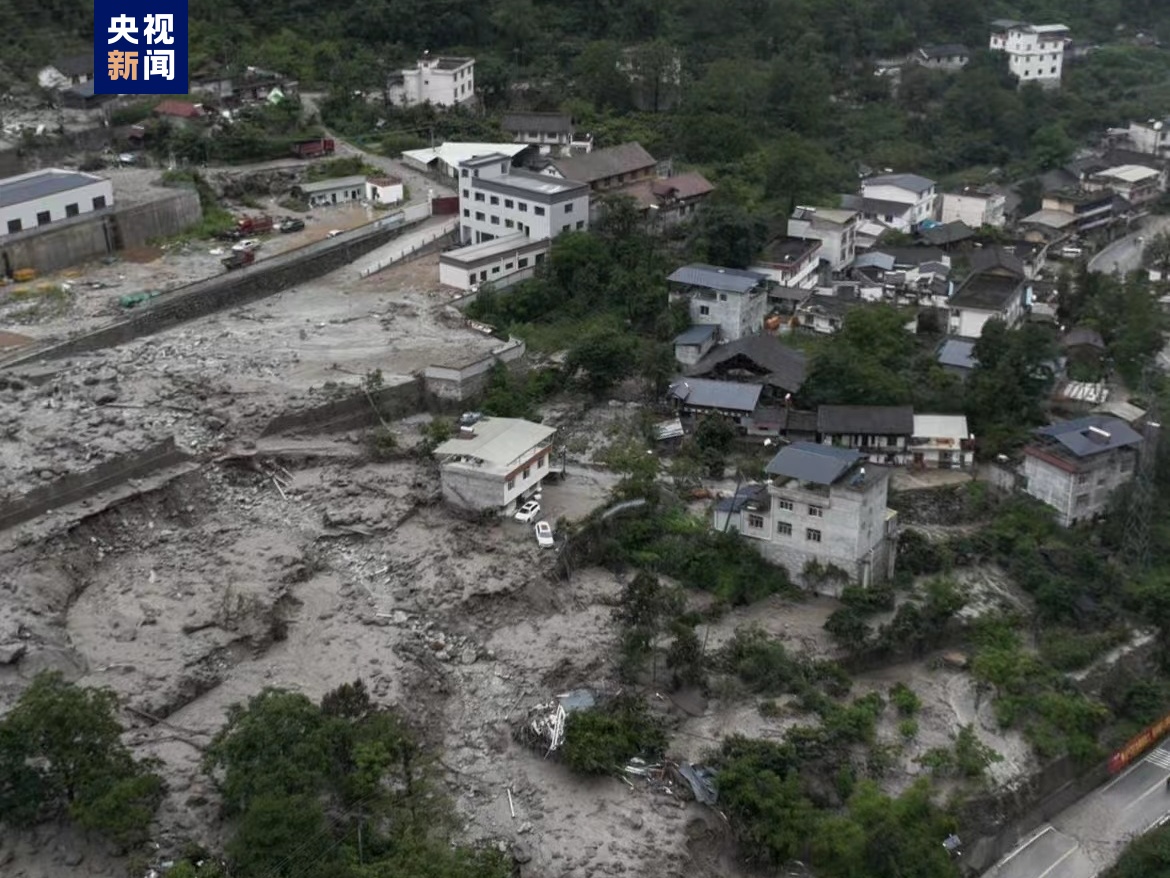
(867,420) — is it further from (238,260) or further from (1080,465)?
(238,260)

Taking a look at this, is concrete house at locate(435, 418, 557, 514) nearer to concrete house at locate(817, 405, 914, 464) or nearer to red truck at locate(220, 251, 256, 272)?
concrete house at locate(817, 405, 914, 464)

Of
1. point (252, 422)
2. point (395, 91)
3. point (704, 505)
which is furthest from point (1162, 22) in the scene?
point (252, 422)

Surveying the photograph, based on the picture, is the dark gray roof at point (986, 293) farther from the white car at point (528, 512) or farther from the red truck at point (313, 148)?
the red truck at point (313, 148)

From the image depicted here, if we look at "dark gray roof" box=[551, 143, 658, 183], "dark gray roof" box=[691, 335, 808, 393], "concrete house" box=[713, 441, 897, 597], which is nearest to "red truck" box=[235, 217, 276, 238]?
"dark gray roof" box=[551, 143, 658, 183]

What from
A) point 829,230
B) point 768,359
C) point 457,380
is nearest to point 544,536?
point 457,380

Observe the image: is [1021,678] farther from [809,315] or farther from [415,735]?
[809,315]

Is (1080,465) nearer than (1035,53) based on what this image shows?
Yes
